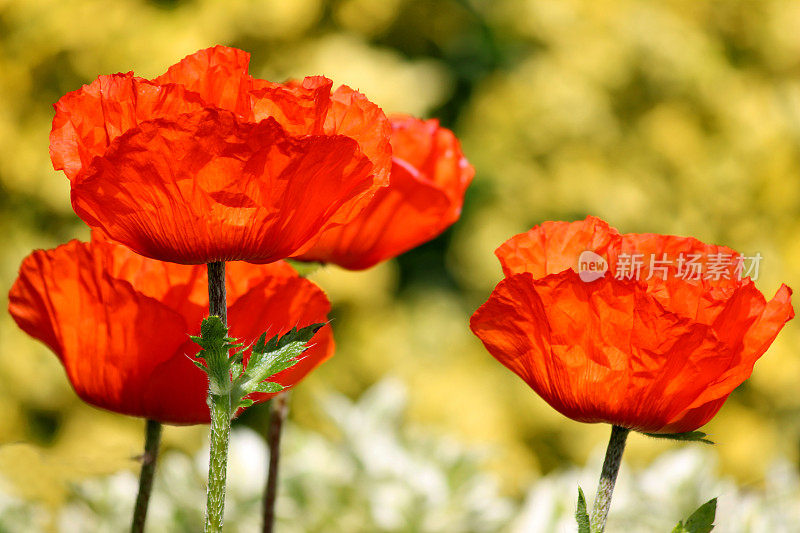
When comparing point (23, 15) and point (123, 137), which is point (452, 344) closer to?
point (23, 15)

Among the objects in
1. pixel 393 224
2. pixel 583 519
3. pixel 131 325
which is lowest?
pixel 583 519

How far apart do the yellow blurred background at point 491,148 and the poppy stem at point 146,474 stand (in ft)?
3.79

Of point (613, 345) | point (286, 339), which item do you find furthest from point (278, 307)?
point (613, 345)

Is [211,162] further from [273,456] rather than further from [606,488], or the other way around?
[273,456]

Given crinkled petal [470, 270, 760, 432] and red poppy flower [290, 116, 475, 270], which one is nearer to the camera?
crinkled petal [470, 270, 760, 432]

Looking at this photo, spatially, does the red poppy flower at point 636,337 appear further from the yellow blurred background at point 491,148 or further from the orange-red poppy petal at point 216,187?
the yellow blurred background at point 491,148

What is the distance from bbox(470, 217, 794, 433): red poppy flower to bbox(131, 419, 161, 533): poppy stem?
19 cm

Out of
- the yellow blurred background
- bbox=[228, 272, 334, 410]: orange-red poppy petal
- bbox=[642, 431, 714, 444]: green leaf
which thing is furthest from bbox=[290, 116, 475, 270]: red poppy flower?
the yellow blurred background

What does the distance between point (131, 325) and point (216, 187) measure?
0.40ft

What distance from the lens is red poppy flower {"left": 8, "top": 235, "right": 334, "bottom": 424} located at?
474 mm

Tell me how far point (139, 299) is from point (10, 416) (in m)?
1.36

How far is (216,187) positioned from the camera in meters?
0.39

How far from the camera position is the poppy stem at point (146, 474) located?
0.49m

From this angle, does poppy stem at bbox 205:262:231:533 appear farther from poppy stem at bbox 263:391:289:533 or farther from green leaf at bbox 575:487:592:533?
poppy stem at bbox 263:391:289:533
